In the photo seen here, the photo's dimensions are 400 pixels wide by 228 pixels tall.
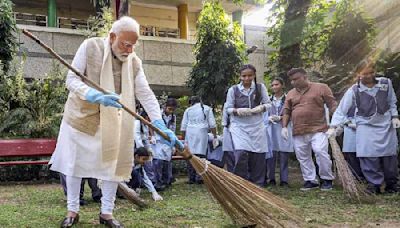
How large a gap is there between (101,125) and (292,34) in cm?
747

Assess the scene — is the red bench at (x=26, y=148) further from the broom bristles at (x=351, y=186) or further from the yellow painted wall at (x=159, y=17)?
the yellow painted wall at (x=159, y=17)

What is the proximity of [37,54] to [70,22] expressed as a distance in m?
3.77

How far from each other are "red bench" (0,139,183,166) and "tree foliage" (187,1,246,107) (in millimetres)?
3814

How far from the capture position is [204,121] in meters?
8.40

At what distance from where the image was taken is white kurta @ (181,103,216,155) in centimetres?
831

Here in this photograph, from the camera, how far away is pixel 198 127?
27.4ft

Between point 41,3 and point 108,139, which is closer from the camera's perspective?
point 108,139

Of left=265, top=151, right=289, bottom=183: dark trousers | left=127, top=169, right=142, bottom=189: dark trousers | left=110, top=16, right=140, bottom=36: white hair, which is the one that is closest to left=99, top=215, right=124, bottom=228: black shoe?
left=110, top=16, right=140, bottom=36: white hair

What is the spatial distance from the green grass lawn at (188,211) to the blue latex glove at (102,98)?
3.73 ft

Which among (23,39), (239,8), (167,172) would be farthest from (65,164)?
(239,8)

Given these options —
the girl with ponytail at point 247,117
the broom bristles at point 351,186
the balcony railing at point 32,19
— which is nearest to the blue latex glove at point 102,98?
the broom bristles at point 351,186

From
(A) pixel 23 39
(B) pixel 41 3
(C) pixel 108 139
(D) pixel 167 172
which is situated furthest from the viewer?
(B) pixel 41 3

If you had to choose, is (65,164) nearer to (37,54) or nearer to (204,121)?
(204,121)

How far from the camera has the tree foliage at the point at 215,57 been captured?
12.0 meters
